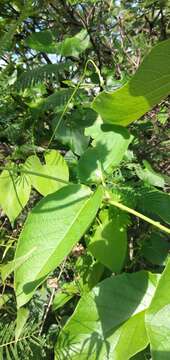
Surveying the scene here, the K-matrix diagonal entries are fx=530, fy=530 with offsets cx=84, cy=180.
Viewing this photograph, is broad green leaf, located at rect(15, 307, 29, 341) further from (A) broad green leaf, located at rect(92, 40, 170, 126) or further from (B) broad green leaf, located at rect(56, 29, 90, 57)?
(B) broad green leaf, located at rect(56, 29, 90, 57)

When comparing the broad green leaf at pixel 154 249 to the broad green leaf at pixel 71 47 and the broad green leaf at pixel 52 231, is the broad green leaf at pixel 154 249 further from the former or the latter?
the broad green leaf at pixel 71 47

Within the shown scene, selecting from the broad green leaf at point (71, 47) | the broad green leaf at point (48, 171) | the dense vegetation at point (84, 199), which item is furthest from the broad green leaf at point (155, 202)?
the broad green leaf at point (71, 47)

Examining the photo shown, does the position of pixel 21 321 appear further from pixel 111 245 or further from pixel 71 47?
pixel 71 47

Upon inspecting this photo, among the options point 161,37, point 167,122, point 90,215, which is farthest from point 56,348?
point 161,37

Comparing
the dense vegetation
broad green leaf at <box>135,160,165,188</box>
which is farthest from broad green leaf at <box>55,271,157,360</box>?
broad green leaf at <box>135,160,165,188</box>

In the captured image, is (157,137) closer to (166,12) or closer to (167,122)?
(167,122)

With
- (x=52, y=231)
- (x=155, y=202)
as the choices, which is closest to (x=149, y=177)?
(x=155, y=202)
